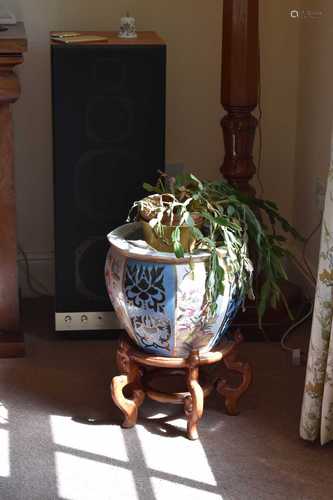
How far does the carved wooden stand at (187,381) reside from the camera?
2494mm

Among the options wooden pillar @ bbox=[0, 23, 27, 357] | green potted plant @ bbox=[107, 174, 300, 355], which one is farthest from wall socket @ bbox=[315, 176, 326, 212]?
wooden pillar @ bbox=[0, 23, 27, 357]

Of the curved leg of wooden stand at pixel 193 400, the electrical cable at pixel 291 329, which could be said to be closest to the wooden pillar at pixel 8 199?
the curved leg of wooden stand at pixel 193 400

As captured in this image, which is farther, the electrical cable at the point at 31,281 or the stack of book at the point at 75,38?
the electrical cable at the point at 31,281

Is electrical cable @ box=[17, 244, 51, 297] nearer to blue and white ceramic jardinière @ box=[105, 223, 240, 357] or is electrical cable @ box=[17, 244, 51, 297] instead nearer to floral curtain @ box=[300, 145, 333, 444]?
blue and white ceramic jardinière @ box=[105, 223, 240, 357]

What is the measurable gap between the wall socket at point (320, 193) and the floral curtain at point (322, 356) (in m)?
0.85

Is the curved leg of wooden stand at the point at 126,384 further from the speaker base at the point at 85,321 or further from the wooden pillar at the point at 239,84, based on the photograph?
the wooden pillar at the point at 239,84

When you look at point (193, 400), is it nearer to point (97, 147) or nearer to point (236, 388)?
point (236, 388)

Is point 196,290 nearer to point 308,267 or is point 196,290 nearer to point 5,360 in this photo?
point 5,360

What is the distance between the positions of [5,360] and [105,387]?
0.35m

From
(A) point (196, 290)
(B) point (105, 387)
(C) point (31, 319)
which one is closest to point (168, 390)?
(B) point (105, 387)

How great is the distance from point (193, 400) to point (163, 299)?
0.28m

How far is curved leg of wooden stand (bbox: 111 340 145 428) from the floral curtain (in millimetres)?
435

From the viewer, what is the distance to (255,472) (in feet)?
7.68

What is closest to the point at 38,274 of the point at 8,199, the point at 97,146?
the point at 8,199
